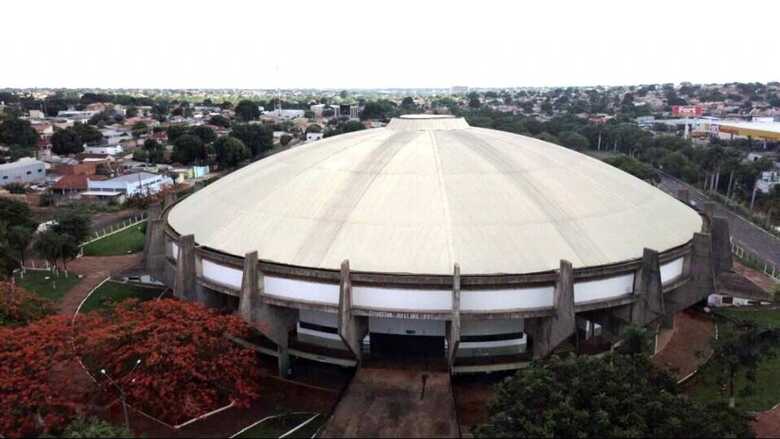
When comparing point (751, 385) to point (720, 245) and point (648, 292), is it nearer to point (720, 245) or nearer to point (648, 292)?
point (648, 292)

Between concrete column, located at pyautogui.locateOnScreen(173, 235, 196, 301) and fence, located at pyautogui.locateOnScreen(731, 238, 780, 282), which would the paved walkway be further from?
concrete column, located at pyautogui.locateOnScreen(173, 235, 196, 301)

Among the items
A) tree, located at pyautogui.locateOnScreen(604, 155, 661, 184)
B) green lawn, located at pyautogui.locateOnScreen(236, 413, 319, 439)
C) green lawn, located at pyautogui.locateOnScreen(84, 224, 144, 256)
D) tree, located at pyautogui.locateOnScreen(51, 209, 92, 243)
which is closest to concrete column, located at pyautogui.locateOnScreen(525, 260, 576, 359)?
green lawn, located at pyautogui.locateOnScreen(236, 413, 319, 439)

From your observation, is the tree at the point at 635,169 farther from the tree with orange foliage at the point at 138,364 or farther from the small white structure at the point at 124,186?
the small white structure at the point at 124,186

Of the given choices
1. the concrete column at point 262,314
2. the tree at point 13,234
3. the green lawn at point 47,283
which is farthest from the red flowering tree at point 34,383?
the green lawn at point 47,283

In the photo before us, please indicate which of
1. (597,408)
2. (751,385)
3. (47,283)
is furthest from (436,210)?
(47,283)

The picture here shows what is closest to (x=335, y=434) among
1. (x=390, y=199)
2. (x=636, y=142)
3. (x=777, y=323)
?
(x=390, y=199)
